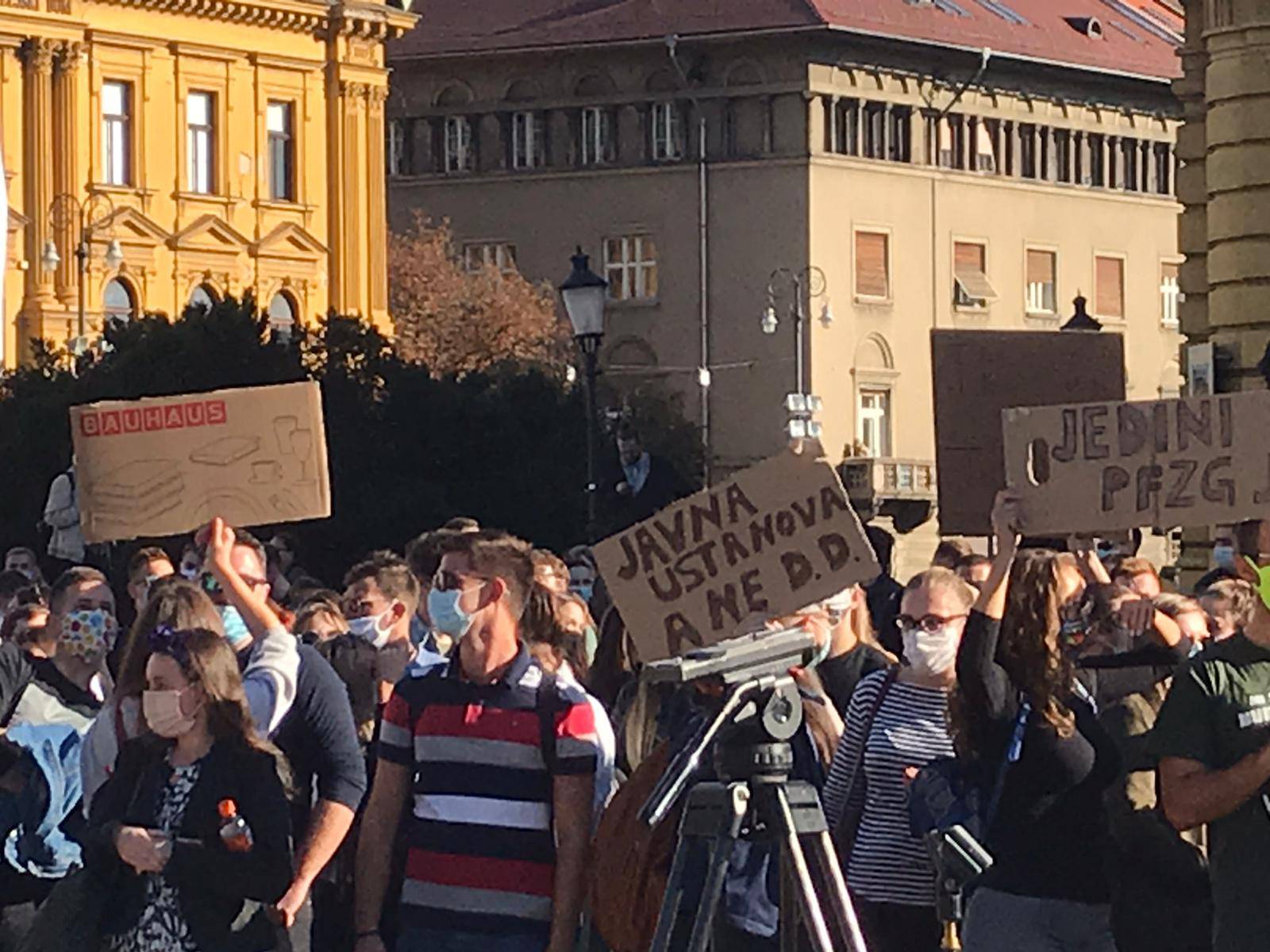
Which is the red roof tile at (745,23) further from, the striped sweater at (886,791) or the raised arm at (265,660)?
the striped sweater at (886,791)

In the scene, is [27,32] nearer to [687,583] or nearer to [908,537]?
[908,537]

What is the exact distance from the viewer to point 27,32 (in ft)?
213

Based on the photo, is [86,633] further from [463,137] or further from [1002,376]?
[463,137]

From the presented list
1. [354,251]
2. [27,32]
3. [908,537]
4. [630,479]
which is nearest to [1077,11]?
[908,537]

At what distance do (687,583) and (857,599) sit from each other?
167cm

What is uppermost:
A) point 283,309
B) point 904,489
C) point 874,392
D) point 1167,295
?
point 1167,295

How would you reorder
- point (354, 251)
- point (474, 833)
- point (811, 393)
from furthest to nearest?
point (811, 393), point (354, 251), point (474, 833)

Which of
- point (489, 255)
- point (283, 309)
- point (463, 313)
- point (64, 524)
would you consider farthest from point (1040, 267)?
point (64, 524)

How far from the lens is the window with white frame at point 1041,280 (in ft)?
303

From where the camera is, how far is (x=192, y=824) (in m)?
9.46

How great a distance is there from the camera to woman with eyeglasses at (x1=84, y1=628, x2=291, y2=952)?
941 centimetres

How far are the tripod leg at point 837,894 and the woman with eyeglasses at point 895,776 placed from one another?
1.70 m

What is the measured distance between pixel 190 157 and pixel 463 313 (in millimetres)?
11971

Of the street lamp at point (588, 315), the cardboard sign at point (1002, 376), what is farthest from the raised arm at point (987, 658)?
the street lamp at point (588, 315)
